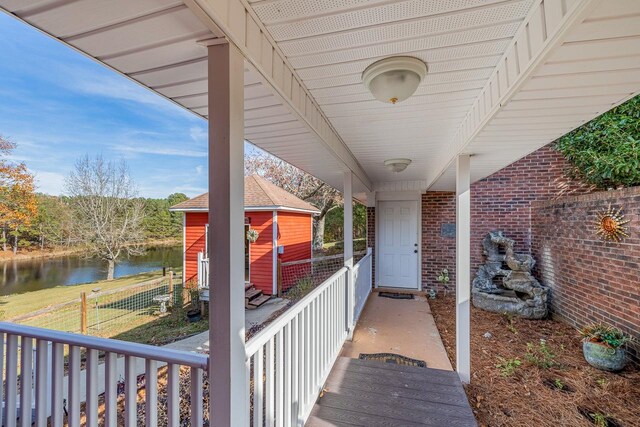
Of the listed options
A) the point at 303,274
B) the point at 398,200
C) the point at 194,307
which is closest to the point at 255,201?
the point at 303,274

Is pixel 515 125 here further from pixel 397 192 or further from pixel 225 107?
pixel 397 192

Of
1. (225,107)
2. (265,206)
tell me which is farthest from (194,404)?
(265,206)

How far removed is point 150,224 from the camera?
1105 cm

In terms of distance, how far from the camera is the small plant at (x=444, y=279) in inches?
236

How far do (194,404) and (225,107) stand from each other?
4.18 feet

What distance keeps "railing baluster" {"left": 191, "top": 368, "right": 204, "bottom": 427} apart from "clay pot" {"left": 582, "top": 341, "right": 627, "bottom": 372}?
4.12 m

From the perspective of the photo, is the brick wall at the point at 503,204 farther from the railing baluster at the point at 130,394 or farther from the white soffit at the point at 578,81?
the railing baluster at the point at 130,394

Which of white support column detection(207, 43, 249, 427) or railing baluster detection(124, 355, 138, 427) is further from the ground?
white support column detection(207, 43, 249, 427)

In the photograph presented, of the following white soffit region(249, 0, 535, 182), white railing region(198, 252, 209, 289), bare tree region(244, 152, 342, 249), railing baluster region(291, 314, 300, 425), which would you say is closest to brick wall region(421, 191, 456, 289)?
white soffit region(249, 0, 535, 182)

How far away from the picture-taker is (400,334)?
389 centimetres

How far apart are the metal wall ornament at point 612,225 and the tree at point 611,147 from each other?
1210 millimetres

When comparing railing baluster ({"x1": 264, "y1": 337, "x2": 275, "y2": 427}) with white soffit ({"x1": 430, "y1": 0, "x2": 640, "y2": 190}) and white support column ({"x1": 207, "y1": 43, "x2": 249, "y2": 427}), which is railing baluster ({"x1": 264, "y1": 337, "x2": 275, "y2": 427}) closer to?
white support column ({"x1": 207, "y1": 43, "x2": 249, "y2": 427})

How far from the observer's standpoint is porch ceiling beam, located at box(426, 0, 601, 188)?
979 mm

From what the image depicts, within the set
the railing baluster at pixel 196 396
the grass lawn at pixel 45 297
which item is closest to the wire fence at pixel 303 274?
the grass lawn at pixel 45 297
